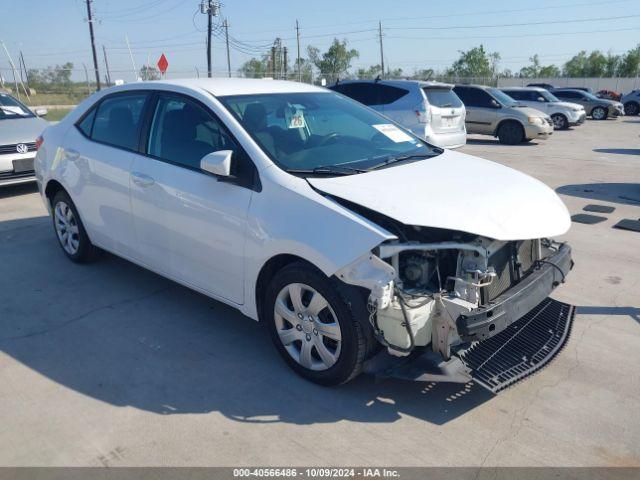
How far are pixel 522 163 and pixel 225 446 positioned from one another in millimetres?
11018

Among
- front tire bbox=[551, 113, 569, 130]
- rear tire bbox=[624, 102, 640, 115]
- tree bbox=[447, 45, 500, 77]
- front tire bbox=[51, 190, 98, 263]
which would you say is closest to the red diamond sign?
front tire bbox=[551, 113, 569, 130]

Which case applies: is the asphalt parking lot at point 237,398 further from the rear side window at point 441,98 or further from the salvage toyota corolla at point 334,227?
the rear side window at point 441,98

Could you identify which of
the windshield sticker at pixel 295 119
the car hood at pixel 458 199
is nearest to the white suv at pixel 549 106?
the windshield sticker at pixel 295 119

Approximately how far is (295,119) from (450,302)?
191 cm

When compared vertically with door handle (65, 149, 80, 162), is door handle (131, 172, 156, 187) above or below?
below

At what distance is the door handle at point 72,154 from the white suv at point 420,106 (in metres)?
7.10

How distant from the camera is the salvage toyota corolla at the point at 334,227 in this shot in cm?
299

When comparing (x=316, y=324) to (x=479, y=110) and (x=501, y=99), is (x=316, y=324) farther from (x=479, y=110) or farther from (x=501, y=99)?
(x=501, y=99)

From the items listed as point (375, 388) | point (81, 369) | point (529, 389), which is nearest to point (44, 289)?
point (81, 369)

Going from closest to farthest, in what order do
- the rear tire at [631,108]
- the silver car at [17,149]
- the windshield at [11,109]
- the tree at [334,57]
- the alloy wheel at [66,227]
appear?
the alloy wheel at [66,227], the silver car at [17,149], the windshield at [11,109], the rear tire at [631,108], the tree at [334,57]

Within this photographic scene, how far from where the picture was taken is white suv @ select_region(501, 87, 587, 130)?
2053cm

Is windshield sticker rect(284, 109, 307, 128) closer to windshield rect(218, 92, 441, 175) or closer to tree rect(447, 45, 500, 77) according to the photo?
windshield rect(218, 92, 441, 175)

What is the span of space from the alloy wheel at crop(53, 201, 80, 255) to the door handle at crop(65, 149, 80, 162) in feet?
1.67

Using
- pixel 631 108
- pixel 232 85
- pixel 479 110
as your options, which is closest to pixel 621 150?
pixel 479 110
